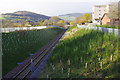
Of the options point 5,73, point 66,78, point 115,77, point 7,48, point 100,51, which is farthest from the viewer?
point 7,48

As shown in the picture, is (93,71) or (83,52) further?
(83,52)

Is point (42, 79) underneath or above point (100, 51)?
underneath

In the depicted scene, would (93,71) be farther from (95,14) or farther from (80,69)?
(95,14)

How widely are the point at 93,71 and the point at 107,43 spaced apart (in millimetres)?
4307

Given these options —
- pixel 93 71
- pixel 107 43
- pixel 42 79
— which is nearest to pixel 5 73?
pixel 42 79

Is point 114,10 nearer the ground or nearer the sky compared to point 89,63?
nearer the sky

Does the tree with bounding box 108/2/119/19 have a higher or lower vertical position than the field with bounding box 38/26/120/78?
higher

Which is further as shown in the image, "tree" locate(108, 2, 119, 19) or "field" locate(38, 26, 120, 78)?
"tree" locate(108, 2, 119, 19)

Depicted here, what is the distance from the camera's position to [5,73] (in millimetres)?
12141

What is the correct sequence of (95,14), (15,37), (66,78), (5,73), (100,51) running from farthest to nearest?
(95,14) → (15,37) → (5,73) → (100,51) → (66,78)

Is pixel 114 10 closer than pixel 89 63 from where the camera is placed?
No

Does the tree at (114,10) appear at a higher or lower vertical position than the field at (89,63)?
higher

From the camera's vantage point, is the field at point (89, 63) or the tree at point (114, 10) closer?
the field at point (89, 63)

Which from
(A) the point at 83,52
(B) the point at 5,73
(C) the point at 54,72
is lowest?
(B) the point at 5,73
